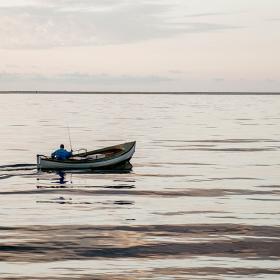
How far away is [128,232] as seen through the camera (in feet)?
96.7

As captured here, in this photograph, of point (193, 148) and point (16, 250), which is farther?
point (193, 148)

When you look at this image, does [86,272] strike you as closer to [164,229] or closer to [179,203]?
[164,229]

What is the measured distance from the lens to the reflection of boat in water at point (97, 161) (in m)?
52.5

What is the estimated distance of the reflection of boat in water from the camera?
2066 inches

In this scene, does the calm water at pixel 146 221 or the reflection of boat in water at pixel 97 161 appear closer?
the calm water at pixel 146 221

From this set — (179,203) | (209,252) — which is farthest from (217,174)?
(209,252)

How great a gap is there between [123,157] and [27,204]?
19.3 m

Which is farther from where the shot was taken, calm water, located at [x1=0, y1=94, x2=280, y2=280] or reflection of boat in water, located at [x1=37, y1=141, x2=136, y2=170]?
reflection of boat in water, located at [x1=37, y1=141, x2=136, y2=170]

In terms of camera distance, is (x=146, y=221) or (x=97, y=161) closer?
(x=146, y=221)

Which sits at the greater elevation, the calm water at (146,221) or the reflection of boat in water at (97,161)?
the reflection of boat in water at (97,161)

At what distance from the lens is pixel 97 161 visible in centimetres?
5325

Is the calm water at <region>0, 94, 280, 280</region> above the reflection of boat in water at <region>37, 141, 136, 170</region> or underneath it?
underneath

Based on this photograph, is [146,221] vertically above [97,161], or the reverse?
[97,161]

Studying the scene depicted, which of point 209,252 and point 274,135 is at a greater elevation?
point 274,135
